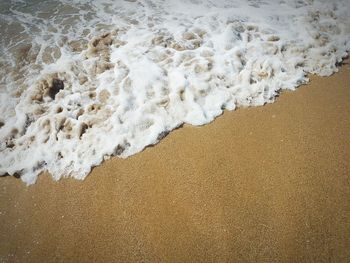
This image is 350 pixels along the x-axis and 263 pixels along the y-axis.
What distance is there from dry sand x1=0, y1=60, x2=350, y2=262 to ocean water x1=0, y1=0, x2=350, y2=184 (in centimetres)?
35

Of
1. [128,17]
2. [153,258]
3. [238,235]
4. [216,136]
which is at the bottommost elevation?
[153,258]

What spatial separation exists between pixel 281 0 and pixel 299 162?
483cm

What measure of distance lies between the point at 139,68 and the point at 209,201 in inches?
103

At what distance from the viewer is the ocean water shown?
3549 millimetres

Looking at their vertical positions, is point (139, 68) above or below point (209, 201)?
above

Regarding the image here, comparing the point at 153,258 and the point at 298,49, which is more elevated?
the point at 298,49

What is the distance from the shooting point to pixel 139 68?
4.47 meters

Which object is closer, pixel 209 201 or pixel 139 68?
pixel 209 201

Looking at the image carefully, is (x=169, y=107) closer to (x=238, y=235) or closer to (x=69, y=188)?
(x=69, y=188)

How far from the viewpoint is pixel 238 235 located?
2566mm

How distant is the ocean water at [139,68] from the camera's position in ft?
11.6

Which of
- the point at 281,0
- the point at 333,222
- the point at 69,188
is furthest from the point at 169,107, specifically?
the point at 281,0

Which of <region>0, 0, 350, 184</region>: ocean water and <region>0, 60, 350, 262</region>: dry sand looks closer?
<region>0, 60, 350, 262</region>: dry sand

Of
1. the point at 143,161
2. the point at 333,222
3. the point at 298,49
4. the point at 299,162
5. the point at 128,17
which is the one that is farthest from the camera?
the point at 128,17
